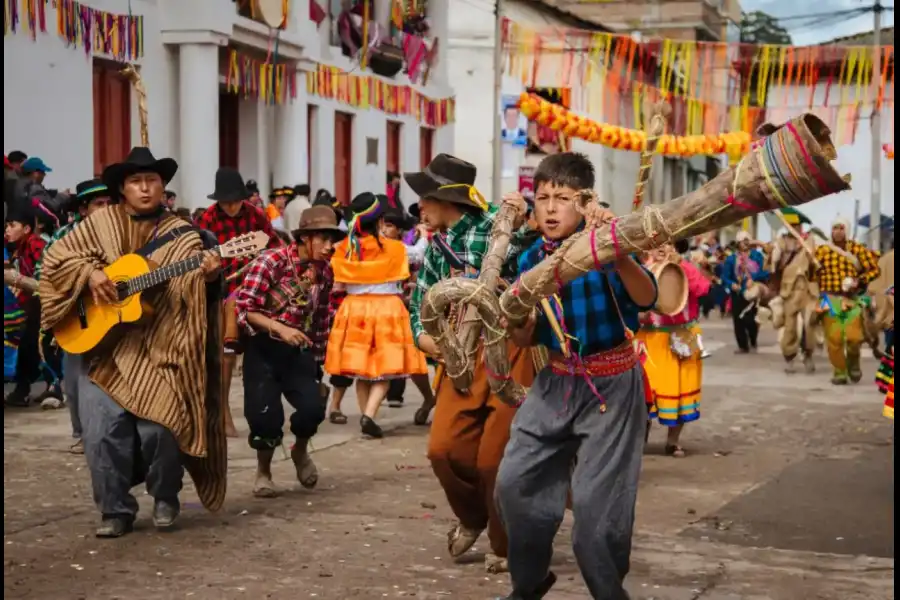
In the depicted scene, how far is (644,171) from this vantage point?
560cm

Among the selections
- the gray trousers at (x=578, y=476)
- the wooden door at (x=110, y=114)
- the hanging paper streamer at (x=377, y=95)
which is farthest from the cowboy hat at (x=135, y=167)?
the hanging paper streamer at (x=377, y=95)

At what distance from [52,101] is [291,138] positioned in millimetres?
7552

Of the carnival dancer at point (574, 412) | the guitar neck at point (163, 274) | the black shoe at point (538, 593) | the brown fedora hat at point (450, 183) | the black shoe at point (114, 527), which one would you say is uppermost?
the brown fedora hat at point (450, 183)

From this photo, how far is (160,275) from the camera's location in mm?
7836

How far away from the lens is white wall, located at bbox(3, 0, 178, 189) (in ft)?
59.3

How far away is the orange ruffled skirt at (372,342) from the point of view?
1248 centimetres

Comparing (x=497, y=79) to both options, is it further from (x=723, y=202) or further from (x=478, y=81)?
(x=723, y=202)

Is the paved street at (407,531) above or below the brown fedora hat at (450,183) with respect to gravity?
below

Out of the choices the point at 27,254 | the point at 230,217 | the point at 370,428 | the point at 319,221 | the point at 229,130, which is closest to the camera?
the point at 319,221

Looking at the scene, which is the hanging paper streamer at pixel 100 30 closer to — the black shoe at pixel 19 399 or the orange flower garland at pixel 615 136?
the black shoe at pixel 19 399

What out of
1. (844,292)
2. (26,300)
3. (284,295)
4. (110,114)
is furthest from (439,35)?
(284,295)

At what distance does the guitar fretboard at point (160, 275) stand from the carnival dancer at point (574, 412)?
2508mm

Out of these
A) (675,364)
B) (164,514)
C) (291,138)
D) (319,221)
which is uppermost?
(291,138)

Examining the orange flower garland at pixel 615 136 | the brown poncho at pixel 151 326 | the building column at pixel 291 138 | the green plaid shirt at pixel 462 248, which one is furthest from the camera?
the building column at pixel 291 138
